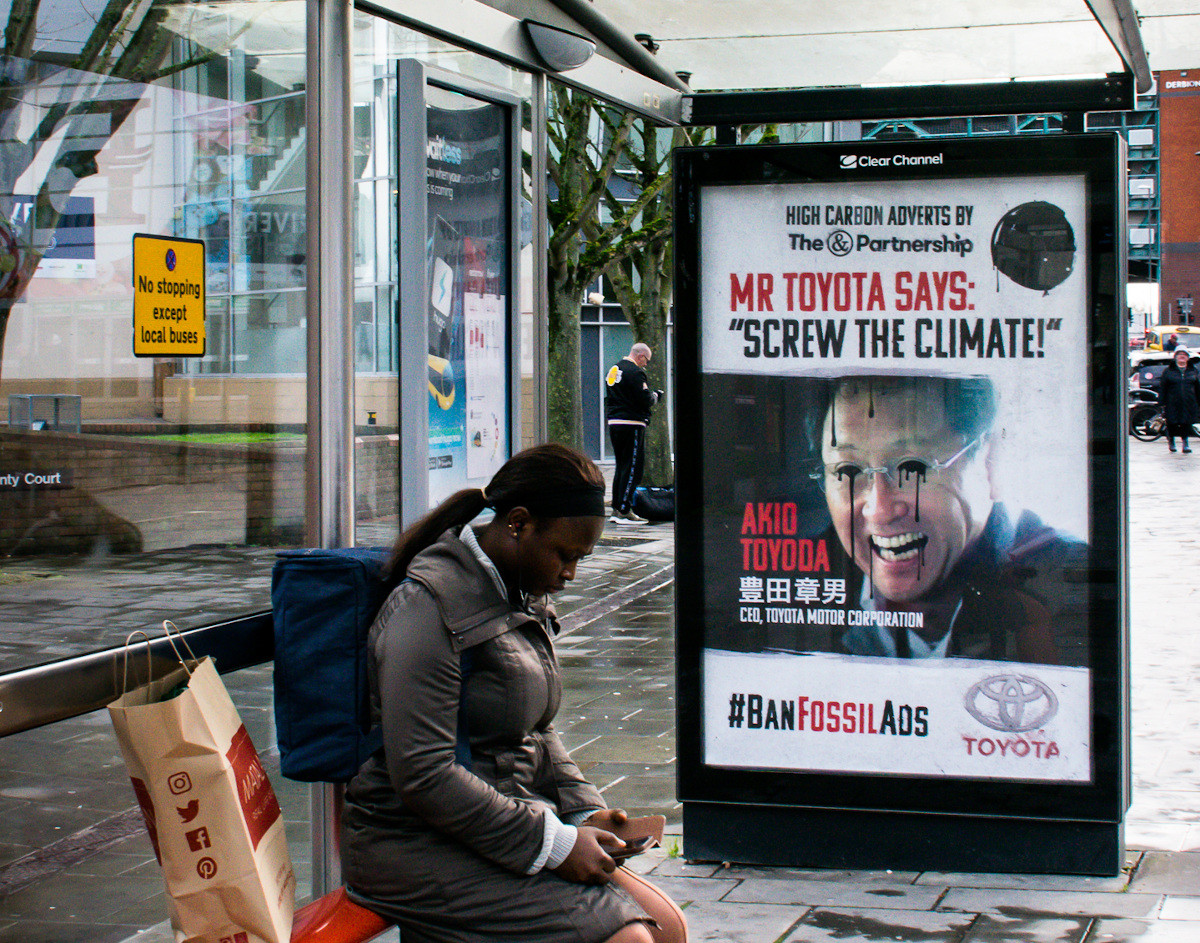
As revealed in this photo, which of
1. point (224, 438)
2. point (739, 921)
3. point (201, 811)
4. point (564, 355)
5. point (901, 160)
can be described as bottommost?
point (739, 921)

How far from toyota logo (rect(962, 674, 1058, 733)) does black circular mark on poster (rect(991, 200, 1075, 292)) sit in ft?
3.63

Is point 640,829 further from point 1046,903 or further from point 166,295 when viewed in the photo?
point 166,295

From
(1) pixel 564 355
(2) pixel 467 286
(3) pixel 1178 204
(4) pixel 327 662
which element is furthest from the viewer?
(3) pixel 1178 204

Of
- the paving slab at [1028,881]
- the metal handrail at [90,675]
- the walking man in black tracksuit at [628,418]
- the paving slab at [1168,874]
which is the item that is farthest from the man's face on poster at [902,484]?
the walking man in black tracksuit at [628,418]

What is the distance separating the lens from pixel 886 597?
3943 millimetres

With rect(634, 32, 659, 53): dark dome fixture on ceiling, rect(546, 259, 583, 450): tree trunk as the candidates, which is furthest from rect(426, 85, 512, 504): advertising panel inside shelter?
rect(546, 259, 583, 450): tree trunk

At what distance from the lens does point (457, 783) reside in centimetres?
235

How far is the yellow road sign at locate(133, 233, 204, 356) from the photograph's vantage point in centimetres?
354

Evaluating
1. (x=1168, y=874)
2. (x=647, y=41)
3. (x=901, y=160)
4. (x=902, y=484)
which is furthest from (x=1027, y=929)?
(x=647, y=41)

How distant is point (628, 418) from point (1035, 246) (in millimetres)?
10212

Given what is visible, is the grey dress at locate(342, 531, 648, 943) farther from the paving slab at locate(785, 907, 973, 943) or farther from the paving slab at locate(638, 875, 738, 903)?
the paving slab at locate(638, 875, 738, 903)

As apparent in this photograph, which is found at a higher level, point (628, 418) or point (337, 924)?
point (628, 418)

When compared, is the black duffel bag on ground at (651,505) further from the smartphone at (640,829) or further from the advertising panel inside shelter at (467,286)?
the smartphone at (640,829)

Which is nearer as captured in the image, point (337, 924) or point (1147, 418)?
point (337, 924)
